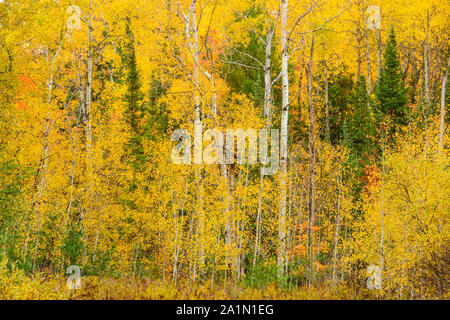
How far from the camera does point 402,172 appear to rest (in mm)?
14375

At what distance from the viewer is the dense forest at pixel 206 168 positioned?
1032cm

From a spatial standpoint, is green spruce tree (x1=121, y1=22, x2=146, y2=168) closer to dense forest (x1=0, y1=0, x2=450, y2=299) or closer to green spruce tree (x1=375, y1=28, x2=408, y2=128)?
dense forest (x1=0, y1=0, x2=450, y2=299)

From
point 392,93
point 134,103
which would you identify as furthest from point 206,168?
point 392,93

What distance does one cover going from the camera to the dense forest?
10320mm

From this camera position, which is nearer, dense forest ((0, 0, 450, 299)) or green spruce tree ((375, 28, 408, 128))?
dense forest ((0, 0, 450, 299))

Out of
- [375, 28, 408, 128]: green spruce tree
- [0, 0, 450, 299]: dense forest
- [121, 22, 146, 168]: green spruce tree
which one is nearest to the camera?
[0, 0, 450, 299]: dense forest

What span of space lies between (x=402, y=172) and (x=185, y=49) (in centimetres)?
885

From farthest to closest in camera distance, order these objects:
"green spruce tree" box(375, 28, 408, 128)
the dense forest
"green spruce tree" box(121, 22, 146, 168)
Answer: "green spruce tree" box(121, 22, 146, 168) < "green spruce tree" box(375, 28, 408, 128) < the dense forest

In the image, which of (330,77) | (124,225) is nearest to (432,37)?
(330,77)

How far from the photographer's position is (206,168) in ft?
45.4

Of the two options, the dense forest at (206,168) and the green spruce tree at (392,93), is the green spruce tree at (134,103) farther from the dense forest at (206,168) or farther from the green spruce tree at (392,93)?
the green spruce tree at (392,93)

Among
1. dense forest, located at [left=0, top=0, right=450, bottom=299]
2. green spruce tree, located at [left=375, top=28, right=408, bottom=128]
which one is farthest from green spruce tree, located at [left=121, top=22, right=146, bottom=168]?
green spruce tree, located at [left=375, top=28, right=408, bottom=128]

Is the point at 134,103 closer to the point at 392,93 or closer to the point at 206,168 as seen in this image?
the point at 206,168

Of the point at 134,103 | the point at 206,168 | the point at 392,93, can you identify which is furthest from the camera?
the point at 134,103
